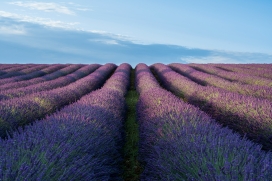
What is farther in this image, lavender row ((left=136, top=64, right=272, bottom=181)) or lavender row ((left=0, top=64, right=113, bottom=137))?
lavender row ((left=0, top=64, right=113, bottom=137))

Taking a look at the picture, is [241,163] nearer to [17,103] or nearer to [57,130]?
[57,130]

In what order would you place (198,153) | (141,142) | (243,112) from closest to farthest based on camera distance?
(198,153) < (141,142) < (243,112)

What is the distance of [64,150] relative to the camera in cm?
258

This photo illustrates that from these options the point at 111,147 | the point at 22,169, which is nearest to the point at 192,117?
the point at 111,147

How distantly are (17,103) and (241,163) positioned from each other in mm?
4285

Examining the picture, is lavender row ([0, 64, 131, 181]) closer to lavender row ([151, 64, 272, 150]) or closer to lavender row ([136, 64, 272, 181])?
lavender row ([136, 64, 272, 181])

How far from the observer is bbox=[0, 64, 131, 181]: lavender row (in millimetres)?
2096

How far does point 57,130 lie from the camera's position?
313 cm

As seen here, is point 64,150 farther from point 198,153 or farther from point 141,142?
point 141,142

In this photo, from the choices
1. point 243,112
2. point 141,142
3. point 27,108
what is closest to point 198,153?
point 141,142

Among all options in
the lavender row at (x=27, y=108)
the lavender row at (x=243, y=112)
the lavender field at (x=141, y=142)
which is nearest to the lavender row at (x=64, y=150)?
the lavender field at (x=141, y=142)

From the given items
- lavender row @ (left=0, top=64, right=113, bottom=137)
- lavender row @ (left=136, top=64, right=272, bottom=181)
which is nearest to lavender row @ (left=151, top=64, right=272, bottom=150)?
lavender row @ (left=136, top=64, right=272, bottom=181)

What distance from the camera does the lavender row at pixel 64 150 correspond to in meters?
2.10

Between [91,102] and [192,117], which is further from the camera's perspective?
[91,102]
